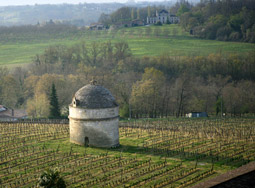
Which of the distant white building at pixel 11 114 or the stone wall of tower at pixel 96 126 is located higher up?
the stone wall of tower at pixel 96 126

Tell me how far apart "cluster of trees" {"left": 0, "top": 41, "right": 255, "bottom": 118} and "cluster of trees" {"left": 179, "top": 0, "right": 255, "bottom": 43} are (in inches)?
745

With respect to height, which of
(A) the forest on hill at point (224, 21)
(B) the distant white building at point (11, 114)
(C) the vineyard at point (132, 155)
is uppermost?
(A) the forest on hill at point (224, 21)

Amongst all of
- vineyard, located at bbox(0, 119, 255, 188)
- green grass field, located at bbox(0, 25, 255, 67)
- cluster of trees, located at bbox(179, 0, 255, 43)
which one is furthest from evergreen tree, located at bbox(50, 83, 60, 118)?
cluster of trees, located at bbox(179, 0, 255, 43)

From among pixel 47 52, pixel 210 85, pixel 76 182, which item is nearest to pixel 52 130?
pixel 76 182

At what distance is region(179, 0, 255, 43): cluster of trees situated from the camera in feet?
379

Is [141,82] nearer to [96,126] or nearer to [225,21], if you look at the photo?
[96,126]

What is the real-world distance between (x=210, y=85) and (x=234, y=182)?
6608 cm

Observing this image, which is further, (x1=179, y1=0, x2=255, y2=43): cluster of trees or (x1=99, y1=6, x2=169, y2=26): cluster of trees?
(x1=99, y1=6, x2=169, y2=26): cluster of trees

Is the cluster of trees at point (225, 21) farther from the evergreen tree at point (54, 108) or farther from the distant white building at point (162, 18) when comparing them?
the evergreen tree at point (54, 108)

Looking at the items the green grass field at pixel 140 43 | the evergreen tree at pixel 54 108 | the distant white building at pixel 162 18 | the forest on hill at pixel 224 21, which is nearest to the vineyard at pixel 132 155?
the evergreen tree at pixel 54 108

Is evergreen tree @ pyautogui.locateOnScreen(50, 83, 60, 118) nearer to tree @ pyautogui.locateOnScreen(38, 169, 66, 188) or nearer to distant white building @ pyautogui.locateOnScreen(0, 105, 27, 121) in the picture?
distant white building @ pyautogui.locateOnScreen(0, 105, 27, 121)

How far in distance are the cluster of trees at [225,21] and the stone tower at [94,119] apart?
8198 cm

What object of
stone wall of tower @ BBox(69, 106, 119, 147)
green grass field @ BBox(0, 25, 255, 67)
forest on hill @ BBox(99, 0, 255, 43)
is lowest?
stone wall of tower @ BBox(69, 106, 119, 147)

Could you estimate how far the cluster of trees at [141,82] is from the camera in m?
70.8
